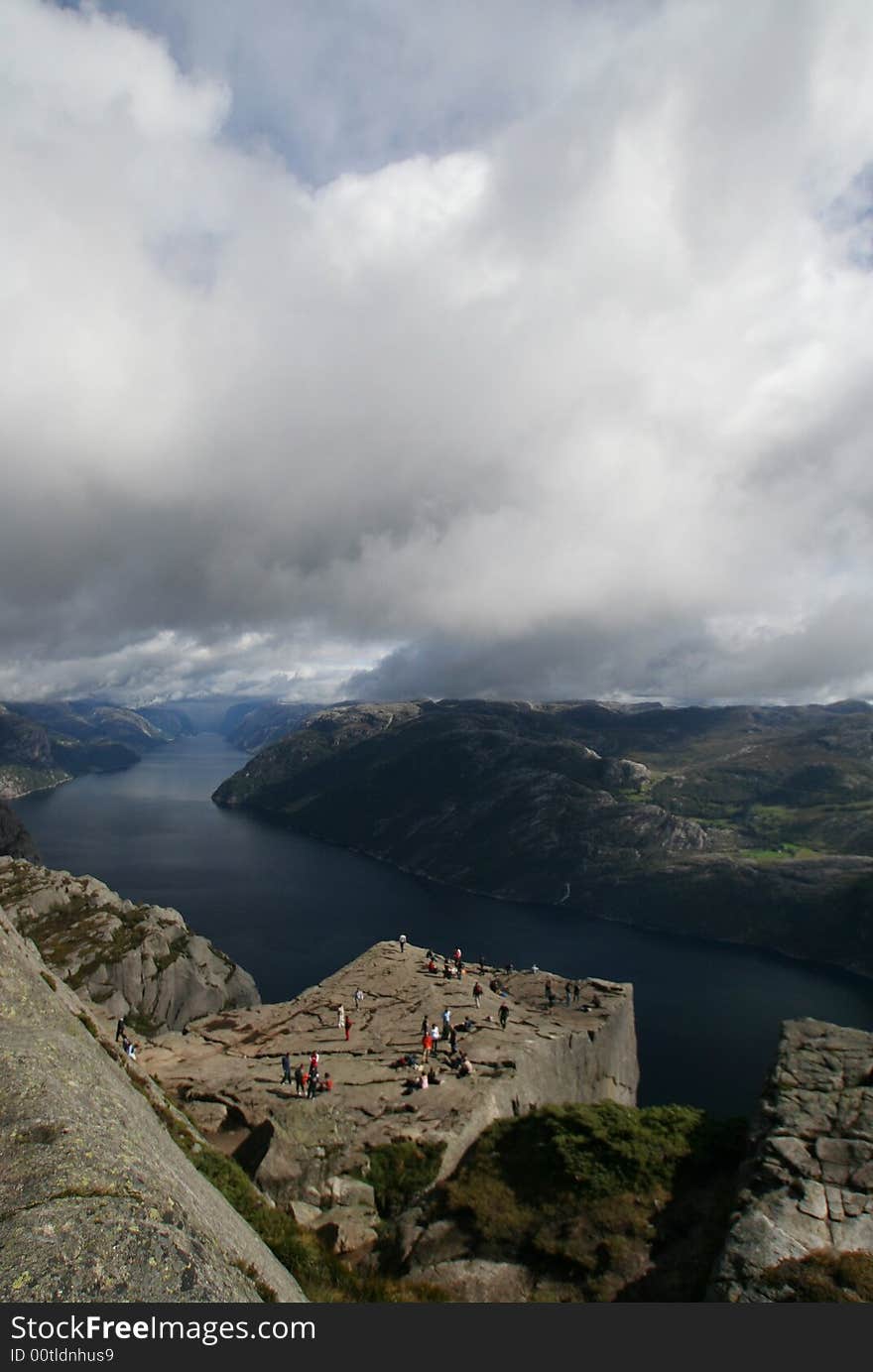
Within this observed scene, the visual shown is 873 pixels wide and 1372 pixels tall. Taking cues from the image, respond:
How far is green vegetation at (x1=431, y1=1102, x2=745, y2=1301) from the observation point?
2123 centimetres

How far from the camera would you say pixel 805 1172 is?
73.9 feet

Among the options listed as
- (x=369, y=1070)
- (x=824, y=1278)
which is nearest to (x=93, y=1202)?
(x=824, y=1278)

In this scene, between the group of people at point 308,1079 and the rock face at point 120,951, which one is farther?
the rock face at point 120,951

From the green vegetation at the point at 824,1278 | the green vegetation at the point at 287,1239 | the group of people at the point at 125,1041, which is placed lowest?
the group of people at the point at 125,1041

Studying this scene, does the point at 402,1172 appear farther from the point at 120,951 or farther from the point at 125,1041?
the point at 120,951

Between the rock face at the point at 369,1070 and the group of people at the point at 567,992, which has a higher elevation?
the rock face at the point at 369,1070

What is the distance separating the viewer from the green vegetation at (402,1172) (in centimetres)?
2578

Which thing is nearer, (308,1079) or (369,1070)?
(308,1079)

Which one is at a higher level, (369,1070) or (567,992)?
(369,1070)

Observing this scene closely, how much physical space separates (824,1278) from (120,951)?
302 ft

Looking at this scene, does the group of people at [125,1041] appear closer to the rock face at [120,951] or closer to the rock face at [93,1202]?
the rock face at [93,1202]

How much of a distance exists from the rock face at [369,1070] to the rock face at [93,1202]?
10.3 metres

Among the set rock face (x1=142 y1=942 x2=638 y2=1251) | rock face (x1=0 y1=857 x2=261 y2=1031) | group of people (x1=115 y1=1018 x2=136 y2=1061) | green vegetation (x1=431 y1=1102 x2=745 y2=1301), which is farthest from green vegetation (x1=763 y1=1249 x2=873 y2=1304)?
rock face (x1=0 y1=857 x2=261 y2=1031)

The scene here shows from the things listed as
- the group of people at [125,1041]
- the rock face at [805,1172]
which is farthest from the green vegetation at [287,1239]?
the group of people at [125,1041]
